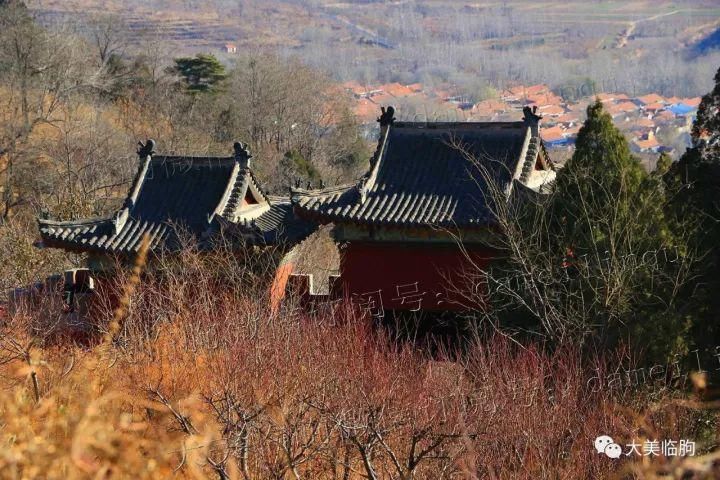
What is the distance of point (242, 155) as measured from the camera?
14.8m

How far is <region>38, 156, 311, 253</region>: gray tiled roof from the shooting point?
1408 cm

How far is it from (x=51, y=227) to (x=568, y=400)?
9.07 meters

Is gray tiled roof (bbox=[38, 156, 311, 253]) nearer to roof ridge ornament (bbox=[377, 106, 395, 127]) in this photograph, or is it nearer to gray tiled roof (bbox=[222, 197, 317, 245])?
gray tiled roof (bbox=[222, 197, 317, 245])

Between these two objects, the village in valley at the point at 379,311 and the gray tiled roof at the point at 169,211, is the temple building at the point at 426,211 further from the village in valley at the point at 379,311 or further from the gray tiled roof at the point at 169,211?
the gray tiled roof at the point at 169,211

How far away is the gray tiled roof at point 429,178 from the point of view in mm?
13086

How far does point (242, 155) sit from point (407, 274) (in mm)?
3198

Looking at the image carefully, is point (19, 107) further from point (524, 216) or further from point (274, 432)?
point (274, 432)

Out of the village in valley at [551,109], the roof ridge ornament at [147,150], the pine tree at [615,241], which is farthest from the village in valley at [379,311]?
the village in valley at [551,109]

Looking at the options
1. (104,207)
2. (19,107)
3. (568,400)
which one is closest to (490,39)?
(19,107)

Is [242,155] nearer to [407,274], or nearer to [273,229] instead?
[273,229]

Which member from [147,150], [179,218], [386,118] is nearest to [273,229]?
[179,218]

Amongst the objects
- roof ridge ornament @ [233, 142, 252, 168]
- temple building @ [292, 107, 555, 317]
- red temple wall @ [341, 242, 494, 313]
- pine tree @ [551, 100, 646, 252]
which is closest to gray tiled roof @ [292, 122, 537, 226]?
temple building @ [292, 107, 555, 317]

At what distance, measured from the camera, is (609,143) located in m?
10.1

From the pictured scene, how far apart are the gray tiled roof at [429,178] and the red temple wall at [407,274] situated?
452 millimetres
